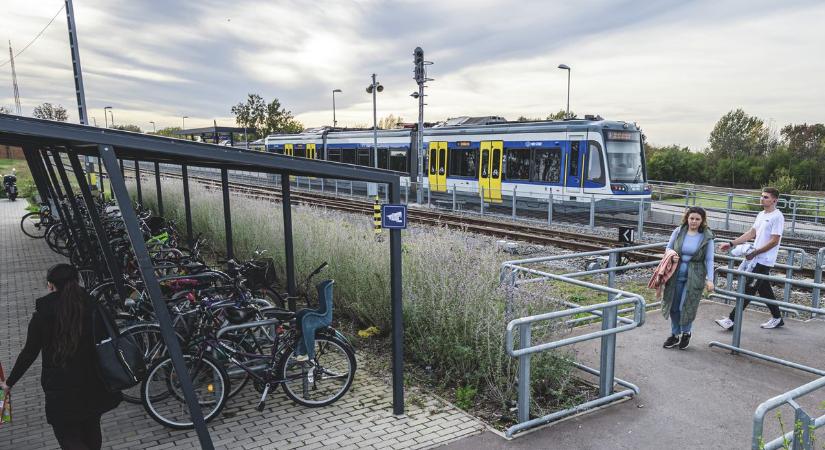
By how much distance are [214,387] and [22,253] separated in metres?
11.0

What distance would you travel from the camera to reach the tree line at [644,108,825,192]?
44.5 metres

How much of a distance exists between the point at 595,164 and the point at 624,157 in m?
1.03

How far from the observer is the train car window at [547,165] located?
59.6 feet

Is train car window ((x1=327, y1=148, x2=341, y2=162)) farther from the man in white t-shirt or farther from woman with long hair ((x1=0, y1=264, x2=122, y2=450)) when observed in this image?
woman with long hair ((x1=0, y1=264, x2=122, y2=450))

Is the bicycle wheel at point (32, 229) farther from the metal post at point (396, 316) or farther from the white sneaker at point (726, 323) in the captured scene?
the white sneaker at point (726, 323)

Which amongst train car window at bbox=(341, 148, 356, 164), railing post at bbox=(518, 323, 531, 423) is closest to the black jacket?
railing post at bbox=(518, 323, 531, 423)

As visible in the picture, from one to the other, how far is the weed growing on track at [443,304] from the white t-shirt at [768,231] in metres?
2.87

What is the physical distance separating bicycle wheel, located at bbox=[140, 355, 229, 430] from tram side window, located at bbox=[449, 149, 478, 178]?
17.4 meters

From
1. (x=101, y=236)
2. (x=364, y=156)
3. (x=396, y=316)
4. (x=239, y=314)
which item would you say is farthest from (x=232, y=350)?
(x=364, y=156)

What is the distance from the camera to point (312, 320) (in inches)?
197

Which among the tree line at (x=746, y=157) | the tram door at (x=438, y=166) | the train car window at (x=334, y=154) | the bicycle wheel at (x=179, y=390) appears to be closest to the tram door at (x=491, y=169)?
the tram door at (x=438, y=166)

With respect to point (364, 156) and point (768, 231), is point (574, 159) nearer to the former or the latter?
point (768, 231)

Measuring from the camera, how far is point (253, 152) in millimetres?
4242

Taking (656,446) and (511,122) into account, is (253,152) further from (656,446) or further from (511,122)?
(511,122)
